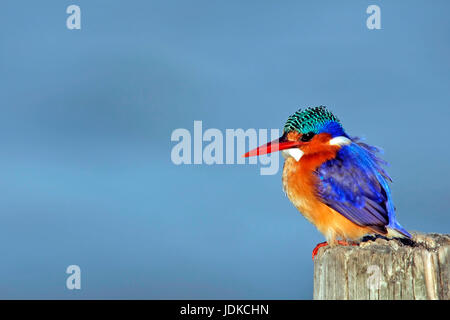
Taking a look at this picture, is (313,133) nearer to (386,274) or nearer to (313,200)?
(313,200)

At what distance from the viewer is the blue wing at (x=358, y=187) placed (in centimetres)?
616

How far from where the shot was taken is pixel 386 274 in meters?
4.18

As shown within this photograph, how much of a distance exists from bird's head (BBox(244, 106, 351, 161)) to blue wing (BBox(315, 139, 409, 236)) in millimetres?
204

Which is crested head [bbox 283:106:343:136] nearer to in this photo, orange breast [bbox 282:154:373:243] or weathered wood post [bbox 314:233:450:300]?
orange breast [bbox 282:154:373:243]

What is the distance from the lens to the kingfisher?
6.24m

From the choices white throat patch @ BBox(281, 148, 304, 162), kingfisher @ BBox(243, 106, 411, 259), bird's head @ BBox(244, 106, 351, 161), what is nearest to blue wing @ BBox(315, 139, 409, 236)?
kingfisher @ BBox(243, 106, 411, 259)

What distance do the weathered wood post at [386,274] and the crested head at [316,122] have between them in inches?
106

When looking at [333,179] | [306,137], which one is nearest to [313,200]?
[333,179]

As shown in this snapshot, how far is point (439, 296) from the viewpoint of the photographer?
419 centimetres
